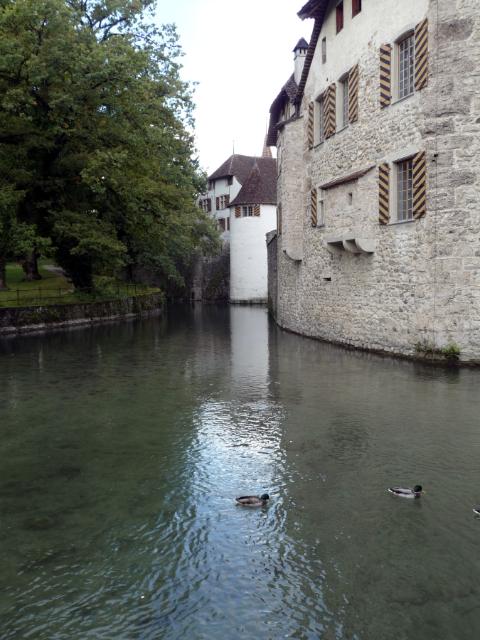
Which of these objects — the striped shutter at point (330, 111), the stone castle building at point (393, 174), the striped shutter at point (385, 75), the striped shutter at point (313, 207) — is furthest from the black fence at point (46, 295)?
the striped shutter at point (385, 75)

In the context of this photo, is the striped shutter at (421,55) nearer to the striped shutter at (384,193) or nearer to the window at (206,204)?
the striped shutter at (384,193)

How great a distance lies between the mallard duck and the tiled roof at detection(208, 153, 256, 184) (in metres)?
54.5

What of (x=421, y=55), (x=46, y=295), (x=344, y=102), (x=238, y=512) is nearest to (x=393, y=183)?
(x=421, y=55)

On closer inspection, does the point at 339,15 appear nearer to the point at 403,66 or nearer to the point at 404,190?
A: the point at 403,66

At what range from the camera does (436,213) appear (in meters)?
15.1

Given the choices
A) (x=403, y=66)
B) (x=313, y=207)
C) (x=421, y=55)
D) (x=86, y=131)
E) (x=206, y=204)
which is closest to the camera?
(x=421, y=55)

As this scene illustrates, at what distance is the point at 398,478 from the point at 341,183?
13.8m

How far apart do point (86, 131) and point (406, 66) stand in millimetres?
13835

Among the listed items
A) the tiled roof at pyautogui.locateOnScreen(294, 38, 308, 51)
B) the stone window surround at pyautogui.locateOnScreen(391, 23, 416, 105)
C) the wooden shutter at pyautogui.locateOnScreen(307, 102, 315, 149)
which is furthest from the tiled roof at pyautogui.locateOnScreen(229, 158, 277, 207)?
the stone window surround at pyautogui.locateOnScreen(391, 23, 416, 105)

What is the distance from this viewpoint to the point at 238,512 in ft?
20.1

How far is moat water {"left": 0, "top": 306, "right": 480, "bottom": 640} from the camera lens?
14.2ft

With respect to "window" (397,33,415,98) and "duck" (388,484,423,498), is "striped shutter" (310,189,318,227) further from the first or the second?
"duck" (388,484,423,498)

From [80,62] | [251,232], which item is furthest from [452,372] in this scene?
[251,232]

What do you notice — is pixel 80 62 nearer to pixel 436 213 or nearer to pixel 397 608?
pixel 436 213
